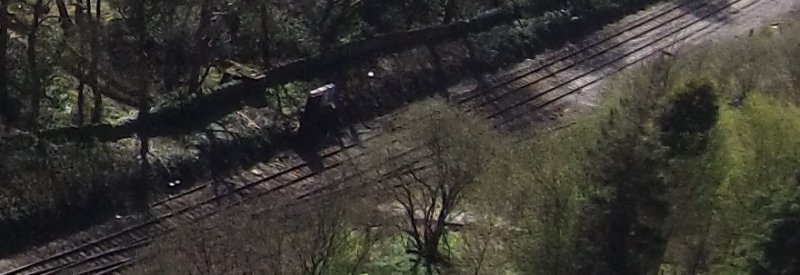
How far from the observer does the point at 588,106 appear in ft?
160

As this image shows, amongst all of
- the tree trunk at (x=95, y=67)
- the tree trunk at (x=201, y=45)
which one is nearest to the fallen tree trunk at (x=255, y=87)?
the tree trunk at (x=201, y=45)

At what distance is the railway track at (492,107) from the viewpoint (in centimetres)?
3550

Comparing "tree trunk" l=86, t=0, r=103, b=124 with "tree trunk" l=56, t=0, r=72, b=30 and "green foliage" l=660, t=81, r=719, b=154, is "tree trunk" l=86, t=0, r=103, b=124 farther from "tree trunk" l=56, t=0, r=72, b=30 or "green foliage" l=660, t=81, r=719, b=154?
"green foliage" l=660, t=81, r=719, b=154

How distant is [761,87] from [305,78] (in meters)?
17.5

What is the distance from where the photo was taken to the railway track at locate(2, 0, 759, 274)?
1398 inches

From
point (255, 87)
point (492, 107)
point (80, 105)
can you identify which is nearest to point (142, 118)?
point (80, 105)

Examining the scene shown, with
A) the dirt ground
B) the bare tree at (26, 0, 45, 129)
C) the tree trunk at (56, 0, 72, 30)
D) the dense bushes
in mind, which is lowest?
the dirt ground

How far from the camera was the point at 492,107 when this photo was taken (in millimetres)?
47656

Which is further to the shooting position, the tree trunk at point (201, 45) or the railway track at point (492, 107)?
the tree trunk at point (201, 45)

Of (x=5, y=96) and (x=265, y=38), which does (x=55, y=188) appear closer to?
(x=5, y=96)

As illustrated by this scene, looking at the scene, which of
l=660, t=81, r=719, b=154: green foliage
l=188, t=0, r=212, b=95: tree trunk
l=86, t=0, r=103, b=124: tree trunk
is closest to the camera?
l=660, t=81, r=719, b=154: green foliage

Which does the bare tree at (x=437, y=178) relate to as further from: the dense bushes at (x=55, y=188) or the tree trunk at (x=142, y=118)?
the dense bushes at (x=55, y=188)

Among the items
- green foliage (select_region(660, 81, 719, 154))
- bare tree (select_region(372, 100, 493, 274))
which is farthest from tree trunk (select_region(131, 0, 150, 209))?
green foliage (select_region(660, 81, 719, 154))

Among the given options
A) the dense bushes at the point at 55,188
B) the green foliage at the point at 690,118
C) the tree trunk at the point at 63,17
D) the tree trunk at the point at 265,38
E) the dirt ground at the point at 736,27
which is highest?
the tree trunk at the point at 63,17
